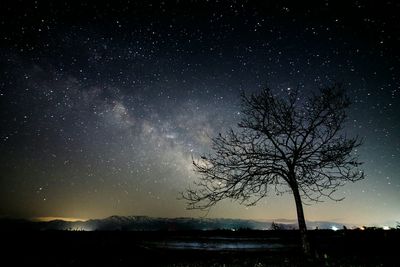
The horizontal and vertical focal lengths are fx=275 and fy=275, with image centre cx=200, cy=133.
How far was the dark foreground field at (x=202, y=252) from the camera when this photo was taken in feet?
41.4

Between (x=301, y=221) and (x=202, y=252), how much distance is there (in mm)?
6157

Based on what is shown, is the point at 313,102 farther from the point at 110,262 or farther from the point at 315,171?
the point at 110,262

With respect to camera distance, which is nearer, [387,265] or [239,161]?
[387,265]

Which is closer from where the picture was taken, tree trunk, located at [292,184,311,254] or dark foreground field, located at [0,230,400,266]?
dark foreground field, located at [0,230,400,266]

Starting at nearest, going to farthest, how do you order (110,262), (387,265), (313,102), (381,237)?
(387,265), (110,262), (313,102), (381,237)

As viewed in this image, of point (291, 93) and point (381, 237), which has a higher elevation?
point (291, 93)

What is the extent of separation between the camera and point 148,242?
17312 millimetres

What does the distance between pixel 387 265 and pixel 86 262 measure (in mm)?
13004

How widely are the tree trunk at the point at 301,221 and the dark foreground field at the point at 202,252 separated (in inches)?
20.9

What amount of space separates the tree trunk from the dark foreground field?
1.74 ft

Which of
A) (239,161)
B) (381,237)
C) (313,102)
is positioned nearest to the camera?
(239,161)

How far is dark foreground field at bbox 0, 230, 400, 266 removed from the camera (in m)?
12.6

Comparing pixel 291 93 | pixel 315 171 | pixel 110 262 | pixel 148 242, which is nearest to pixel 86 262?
pixel 110 262

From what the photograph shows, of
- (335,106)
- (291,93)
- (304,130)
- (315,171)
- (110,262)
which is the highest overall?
(291,93)
